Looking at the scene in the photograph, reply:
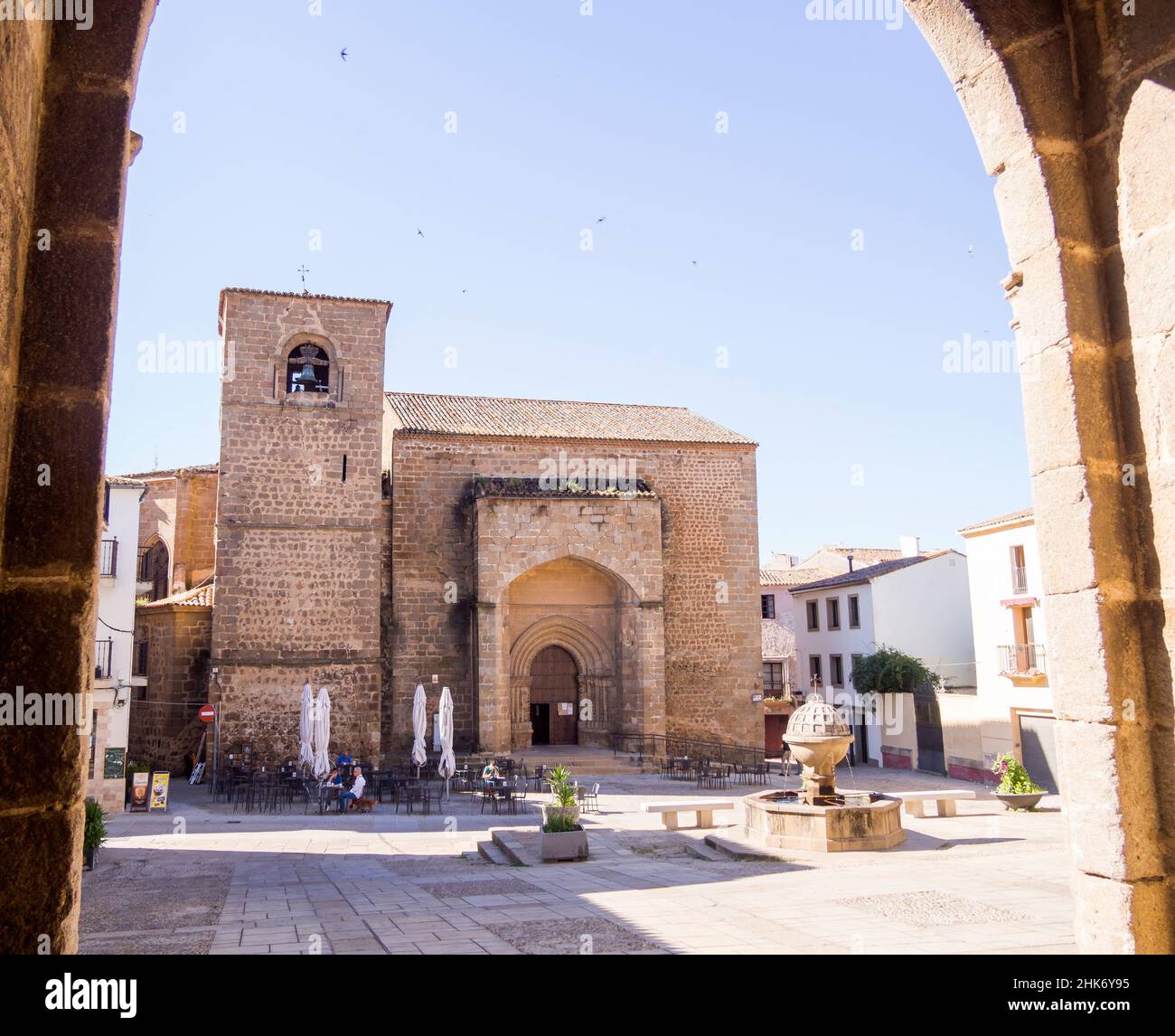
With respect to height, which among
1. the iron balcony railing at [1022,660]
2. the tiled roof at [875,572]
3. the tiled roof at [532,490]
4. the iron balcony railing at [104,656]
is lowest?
the iron balcony railing at [1022,660]

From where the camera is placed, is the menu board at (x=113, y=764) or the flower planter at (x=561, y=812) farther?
the menu board at (x=113, y=764)

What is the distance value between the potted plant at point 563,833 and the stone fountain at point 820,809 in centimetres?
230

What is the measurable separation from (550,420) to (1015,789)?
16738 millimetres

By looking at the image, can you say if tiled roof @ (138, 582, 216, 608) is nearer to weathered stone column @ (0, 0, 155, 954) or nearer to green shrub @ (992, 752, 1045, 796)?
green shrub @ (992, 752, 1045, 796)

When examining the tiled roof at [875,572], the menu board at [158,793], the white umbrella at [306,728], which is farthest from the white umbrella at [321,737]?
the tiled roof at [875,572]

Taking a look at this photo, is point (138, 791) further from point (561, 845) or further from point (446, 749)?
point (561, 845)

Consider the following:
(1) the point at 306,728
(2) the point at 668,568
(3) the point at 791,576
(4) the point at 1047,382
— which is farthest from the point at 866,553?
(4) the point at 1047,382

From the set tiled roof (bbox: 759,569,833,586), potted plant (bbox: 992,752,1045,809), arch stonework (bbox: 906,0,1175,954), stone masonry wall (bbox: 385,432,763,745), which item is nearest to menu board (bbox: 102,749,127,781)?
stone masonry wall (bbox: 385,432,763,745)

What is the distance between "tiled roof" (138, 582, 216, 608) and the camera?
22244 millimetres

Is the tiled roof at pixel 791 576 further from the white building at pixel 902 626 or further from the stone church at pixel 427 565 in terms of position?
the stone church at pixel 427 565

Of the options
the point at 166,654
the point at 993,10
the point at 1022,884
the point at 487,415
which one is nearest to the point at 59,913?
the point at 993,10

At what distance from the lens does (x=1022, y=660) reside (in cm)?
2205

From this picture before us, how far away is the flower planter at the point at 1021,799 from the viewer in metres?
15.8

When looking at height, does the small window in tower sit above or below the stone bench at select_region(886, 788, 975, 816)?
above
